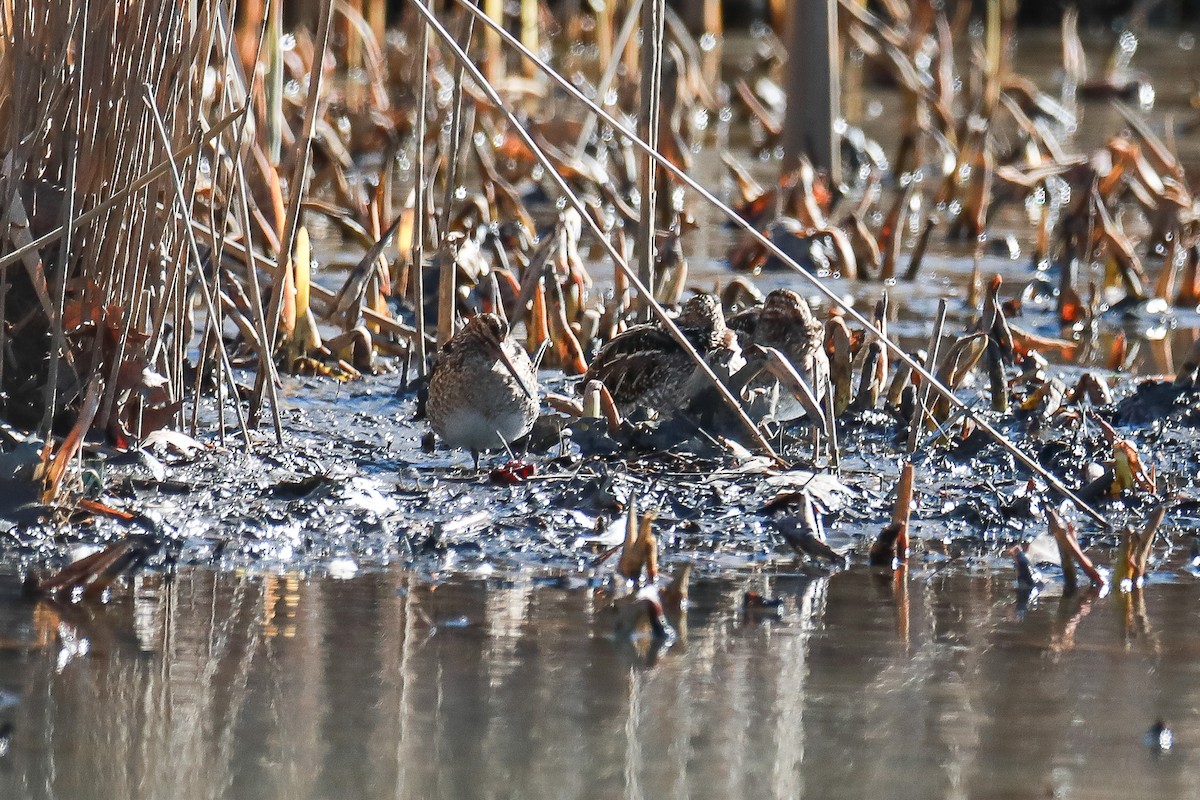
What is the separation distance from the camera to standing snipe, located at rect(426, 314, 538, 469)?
500 centimetres

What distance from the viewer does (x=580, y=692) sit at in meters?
3.36

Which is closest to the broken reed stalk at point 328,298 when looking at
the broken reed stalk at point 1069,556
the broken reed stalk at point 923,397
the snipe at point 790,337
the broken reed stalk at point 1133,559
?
the snipe at point 790,337

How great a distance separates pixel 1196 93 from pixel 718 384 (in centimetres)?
1063

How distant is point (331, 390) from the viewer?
232 inches

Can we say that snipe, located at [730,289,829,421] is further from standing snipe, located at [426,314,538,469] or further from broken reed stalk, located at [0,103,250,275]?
broken reed stalk, located at [0,103,250,275]

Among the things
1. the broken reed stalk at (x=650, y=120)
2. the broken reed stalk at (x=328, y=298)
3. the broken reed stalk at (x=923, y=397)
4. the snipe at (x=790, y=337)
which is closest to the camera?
the broken reed stalk at (x=923, y=397)

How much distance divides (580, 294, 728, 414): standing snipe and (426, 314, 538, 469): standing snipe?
0.33m

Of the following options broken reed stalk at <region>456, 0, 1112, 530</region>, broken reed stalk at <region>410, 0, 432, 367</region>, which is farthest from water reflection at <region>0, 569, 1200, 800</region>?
broken reed stalk at <region>410, 0, 432, 367</region>

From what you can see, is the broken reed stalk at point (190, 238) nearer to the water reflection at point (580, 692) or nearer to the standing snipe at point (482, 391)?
the standing snipe at point (482, 391)

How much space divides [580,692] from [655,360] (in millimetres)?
2161

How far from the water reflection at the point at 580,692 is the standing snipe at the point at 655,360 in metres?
1.32

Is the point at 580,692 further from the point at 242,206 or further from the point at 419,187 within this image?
the point at 419,187

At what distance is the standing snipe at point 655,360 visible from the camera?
5402mm

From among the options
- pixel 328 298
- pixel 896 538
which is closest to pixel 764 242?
pixel 896 538
